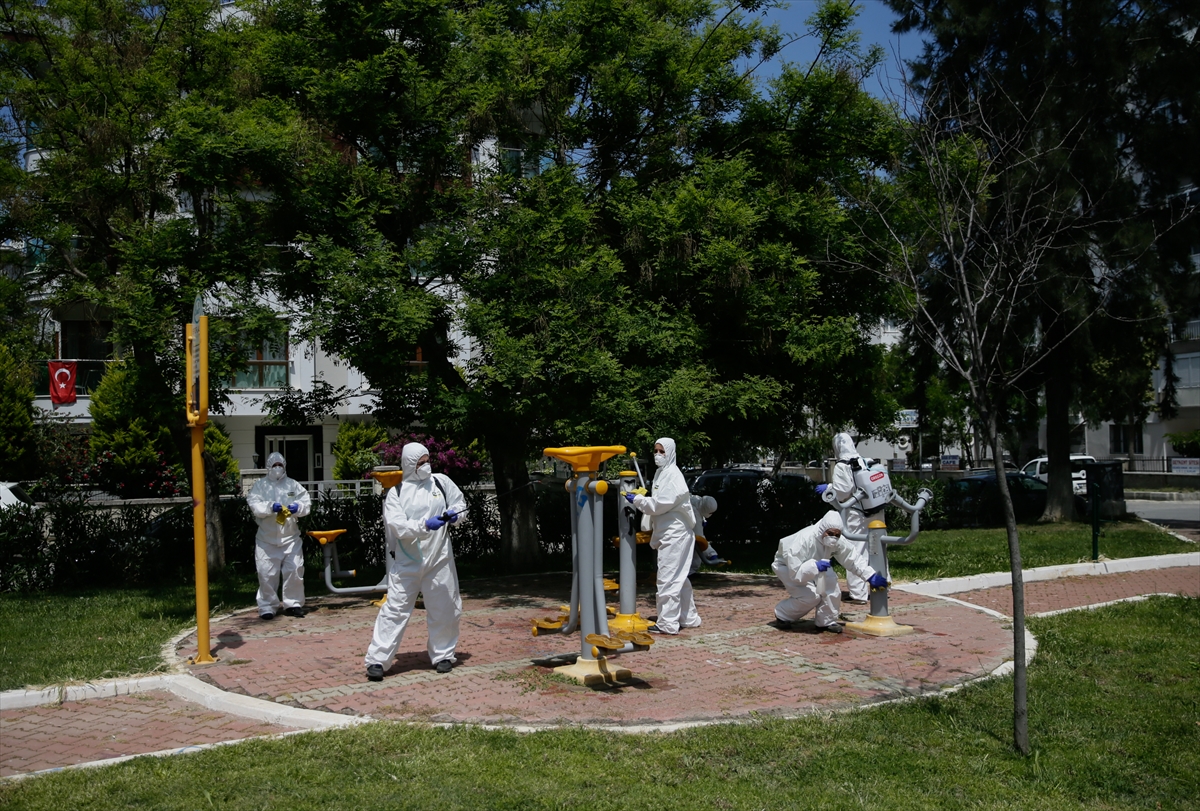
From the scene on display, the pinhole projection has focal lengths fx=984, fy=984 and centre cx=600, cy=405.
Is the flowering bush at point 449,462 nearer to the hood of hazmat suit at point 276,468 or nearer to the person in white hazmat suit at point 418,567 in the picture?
the hood of hazmat suit at point 276,468

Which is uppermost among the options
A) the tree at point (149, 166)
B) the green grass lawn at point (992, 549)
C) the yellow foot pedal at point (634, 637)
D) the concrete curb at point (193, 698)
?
the tree at point (149, 166)

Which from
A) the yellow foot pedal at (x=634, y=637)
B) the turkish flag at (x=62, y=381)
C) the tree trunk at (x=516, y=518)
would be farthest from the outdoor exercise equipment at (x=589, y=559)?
the turkish flag at (x=62, y=381)

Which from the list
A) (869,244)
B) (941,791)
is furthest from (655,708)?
(869,244)

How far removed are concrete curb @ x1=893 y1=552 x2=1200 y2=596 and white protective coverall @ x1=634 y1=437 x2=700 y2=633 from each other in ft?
13.9

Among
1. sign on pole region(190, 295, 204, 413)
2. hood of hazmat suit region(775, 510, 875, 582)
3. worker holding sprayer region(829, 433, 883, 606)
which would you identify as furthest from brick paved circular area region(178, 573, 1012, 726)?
sign on pole region(190, 295, 204, 413)

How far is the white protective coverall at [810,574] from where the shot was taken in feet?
31.3

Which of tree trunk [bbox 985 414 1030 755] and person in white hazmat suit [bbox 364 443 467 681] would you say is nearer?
tree trunk [bbox 985 414 1030 755]

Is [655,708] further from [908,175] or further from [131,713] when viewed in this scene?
[908,175]

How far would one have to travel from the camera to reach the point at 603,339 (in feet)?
38.0

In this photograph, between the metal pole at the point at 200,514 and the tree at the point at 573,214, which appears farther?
the tree at the point at 573,214

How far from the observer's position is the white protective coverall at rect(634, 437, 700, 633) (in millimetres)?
9586

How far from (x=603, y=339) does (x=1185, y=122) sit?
1582 centimetres

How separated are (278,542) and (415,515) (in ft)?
11.6

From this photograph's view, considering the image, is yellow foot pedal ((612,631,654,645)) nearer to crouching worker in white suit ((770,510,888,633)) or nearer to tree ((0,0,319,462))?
crouching worker in white suit ((770,510,888,633))
